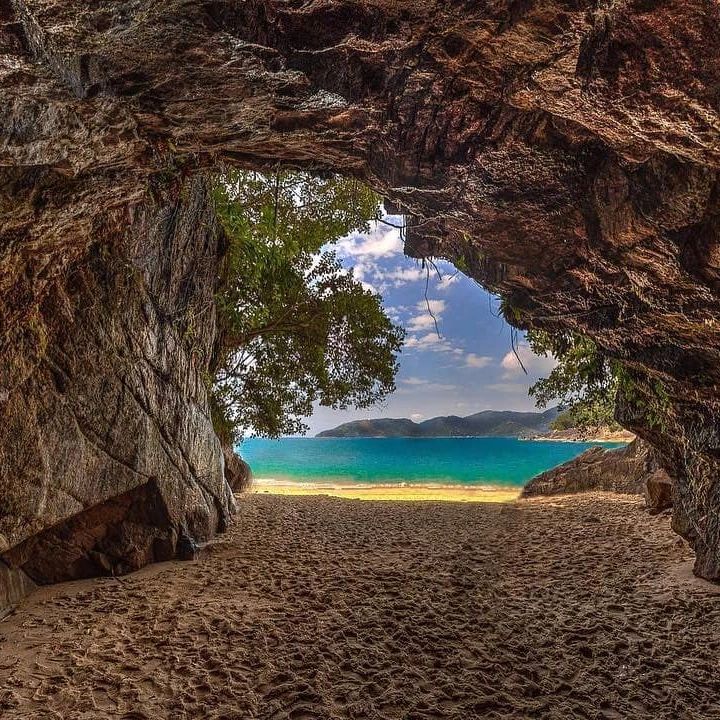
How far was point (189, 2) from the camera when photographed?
2.39 m

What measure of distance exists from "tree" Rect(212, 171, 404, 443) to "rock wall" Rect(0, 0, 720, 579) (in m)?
4.14

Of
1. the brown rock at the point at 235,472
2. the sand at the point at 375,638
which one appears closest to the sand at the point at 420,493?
the brown rock at the point at 235,472

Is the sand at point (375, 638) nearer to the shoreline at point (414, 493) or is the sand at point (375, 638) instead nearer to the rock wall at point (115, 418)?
the rock wall at point (115, 418)

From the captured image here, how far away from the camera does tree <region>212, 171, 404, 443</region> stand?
9766 mm

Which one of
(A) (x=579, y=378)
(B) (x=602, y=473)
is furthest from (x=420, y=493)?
(A) (x=579, y=378)

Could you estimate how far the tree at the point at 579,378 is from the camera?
22.4ft

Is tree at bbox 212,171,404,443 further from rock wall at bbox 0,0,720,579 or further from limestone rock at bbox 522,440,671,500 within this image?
limestone rock at bbox 522,440,671,500

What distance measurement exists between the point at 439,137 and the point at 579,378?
5457 millimetres

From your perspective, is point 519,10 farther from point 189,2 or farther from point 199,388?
point 199,388

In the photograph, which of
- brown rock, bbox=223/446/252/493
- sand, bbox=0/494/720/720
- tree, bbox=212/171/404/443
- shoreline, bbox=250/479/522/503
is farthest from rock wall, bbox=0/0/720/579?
shoreline, bbox=250/479/522/503

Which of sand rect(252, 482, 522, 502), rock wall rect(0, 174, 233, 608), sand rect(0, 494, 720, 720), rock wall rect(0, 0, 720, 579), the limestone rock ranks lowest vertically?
sand rect(252, 482, 522, 502)

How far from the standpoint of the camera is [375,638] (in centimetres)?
429

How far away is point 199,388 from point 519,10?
731cm

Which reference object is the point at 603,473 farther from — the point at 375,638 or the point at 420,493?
the point at 420,493
